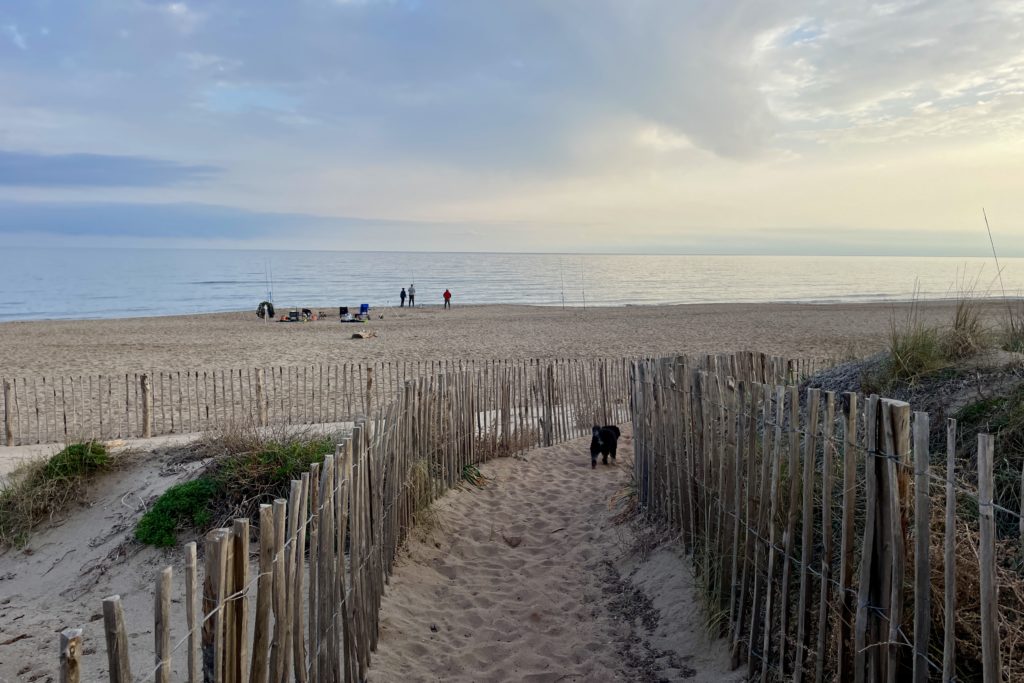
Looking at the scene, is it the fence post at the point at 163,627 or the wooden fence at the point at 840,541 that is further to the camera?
the wooden fence at the point at 840,541

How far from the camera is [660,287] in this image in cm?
6519

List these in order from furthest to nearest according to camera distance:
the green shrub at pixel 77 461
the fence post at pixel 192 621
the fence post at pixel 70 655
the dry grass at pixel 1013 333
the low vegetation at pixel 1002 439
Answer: the green shrub at pixel 77 461 → the dry grass at pixel 1013 333 → the low vegetation at pixel 1002 439 → the fence post at pixel 192 621 → the fence post at pixel 70 655

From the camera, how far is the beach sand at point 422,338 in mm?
19625

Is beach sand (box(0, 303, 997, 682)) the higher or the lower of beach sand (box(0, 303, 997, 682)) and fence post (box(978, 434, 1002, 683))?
the lower

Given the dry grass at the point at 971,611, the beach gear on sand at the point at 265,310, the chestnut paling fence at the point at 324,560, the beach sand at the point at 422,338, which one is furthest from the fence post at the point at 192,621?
the beach gear on sand at the point at 265,310

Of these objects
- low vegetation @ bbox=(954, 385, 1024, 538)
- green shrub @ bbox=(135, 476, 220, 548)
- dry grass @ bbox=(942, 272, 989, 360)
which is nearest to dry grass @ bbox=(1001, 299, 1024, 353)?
dry grass @ bbox=(942, 272, 989, 360)

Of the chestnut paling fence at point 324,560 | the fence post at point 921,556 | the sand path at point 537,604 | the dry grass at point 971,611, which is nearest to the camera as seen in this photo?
the chestnut paling fence at point 324,560

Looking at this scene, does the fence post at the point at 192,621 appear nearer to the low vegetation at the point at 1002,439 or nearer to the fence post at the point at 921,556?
the fence post at the point at 921,556

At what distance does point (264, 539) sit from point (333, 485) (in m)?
0.94

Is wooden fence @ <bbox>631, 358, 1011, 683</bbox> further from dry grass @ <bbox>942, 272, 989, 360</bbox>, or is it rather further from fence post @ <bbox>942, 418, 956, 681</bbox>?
dry grass @ <bbox>942, 272, 989, 360</bbox>

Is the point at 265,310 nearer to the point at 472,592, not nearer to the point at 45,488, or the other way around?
the point at 45,488

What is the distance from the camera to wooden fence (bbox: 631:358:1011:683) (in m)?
2.45

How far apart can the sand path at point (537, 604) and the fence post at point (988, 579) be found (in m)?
1.86

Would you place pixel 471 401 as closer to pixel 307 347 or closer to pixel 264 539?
pixel 264 539
